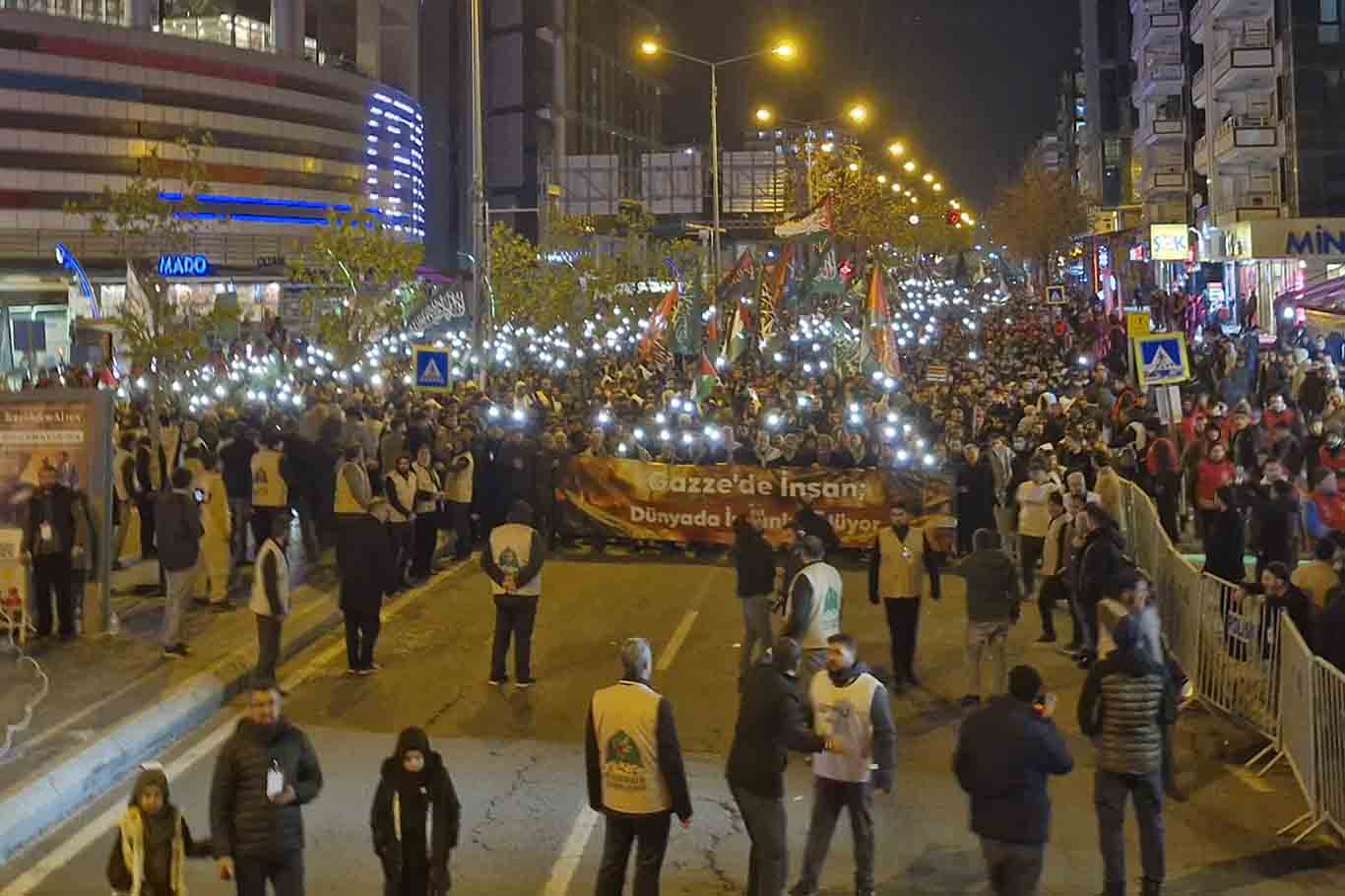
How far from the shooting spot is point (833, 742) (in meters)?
7.86

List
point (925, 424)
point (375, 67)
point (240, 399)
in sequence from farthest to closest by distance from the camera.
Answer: point (375, 67) → point (240, 399) → point (925, 424)

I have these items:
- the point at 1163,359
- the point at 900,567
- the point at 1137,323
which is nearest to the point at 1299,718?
the point at 900,567

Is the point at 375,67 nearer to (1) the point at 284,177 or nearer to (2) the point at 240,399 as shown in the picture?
(1) the point at 284,177

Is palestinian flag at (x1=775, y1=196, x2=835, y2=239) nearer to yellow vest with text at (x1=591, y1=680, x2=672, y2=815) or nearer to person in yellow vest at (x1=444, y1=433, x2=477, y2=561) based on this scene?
person in yellow vest at (x1=444, y1=433, x2=477, y2=561)

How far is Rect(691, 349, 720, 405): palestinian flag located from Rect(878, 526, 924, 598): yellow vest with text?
14.2 m

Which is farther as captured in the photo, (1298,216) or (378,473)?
(1298,216)

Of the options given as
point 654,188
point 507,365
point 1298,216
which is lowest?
point 507,365

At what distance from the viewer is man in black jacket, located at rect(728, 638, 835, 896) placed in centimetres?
741

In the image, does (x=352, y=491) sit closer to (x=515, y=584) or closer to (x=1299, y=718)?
(x=515, y=584)

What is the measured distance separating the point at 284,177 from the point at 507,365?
54510 millimetres

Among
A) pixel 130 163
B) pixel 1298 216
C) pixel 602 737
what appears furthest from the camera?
pixel 130 163

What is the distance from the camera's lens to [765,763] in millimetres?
7406

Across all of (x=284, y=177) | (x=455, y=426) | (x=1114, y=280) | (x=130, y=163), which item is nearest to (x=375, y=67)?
(x=284, y=177)

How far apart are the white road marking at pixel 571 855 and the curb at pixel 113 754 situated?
298 centimetres
